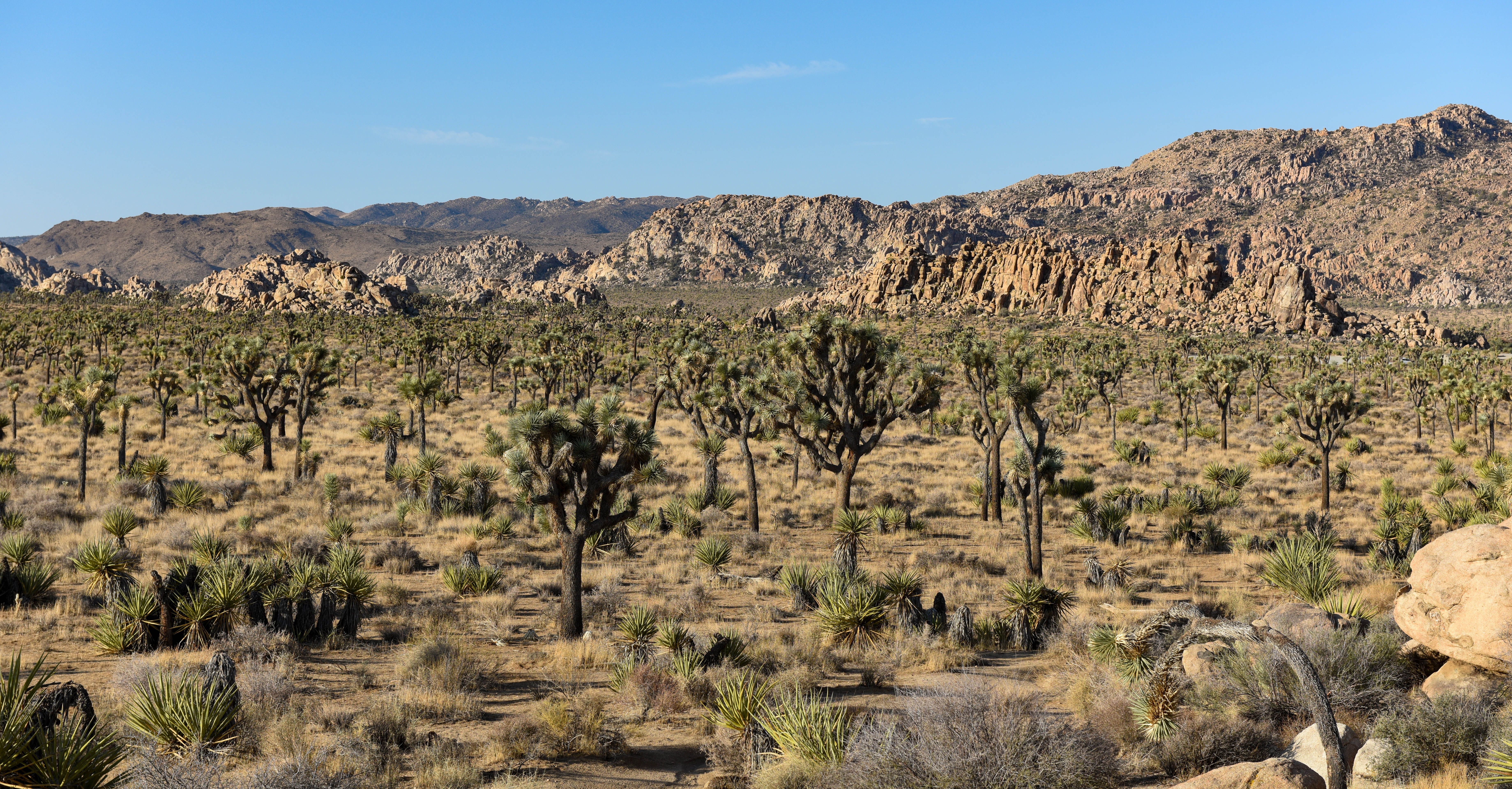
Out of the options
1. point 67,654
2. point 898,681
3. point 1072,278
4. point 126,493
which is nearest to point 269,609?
point 67,654

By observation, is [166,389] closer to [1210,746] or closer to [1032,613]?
[1032,613]

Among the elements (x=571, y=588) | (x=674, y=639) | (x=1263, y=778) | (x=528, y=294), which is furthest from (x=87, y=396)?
(x=528, y=294)

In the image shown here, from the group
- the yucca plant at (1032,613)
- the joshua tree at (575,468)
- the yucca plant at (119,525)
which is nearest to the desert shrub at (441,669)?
the joshua tree at (575,468)

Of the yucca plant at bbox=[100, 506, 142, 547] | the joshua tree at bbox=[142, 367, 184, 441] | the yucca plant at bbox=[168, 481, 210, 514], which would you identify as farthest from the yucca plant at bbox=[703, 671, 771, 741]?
the joshua tree at bbox=[142, 367, 184, 441]

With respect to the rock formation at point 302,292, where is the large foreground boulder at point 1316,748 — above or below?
below

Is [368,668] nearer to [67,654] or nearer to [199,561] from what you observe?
[67,654]

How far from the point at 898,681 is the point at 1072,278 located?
121 m

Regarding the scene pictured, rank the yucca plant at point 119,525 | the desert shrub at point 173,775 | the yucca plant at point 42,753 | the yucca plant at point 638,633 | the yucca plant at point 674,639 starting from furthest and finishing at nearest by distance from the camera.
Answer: the yucca plant at point 119,525 < the yucca plant at point 638,633 < the yucca plant at point 674,639 < the desert shrub at point 173,775 < the yucca plant at point 42,753

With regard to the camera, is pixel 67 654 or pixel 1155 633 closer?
pixel 1155 633

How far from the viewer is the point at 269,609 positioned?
11.4 meters

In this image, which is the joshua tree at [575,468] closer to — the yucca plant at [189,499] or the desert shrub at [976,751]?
the desert shrub at [976,751]

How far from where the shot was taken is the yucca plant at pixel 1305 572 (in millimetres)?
12625

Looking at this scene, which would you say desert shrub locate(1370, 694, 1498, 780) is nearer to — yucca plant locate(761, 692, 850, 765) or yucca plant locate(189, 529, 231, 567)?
yucca plant locate(761, 692, 850, 765)

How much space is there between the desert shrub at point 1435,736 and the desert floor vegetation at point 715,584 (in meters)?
0.03
